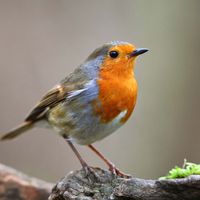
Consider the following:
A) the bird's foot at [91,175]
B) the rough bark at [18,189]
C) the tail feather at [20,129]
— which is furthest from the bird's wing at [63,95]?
the bird's foot at [91,175]

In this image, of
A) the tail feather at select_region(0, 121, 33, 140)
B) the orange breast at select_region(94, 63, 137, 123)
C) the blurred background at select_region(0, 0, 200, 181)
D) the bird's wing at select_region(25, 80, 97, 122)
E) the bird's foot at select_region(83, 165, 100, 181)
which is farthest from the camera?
the blurred background at select_region(0, 0, 200, 181)

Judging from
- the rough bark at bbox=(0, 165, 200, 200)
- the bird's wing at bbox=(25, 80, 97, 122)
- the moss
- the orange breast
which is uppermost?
the bird's wing at bbox=(25, 80, 97, 122)

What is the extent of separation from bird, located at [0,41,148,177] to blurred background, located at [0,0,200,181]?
308cm

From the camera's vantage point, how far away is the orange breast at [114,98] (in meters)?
4.82

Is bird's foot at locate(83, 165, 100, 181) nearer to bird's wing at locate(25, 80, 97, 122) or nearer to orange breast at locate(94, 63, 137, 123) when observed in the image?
orange breast at locate(94, 63, 137, 123)

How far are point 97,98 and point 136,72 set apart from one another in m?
4.24

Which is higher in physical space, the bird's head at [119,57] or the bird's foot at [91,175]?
the bird's head at [119,57]

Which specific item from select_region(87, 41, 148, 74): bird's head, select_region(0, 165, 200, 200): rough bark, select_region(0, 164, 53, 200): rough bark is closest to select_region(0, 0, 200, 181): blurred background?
select_region(0, 164, 53, 200): rough bark

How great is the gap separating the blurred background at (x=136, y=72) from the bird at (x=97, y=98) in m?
3.08

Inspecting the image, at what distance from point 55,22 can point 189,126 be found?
259 cm

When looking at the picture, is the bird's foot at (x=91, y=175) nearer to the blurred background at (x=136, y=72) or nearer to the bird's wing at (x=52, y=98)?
the bird's wing at (x=52, y=98)

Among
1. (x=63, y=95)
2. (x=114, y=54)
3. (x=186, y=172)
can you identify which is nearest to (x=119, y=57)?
(x=114, y=54)

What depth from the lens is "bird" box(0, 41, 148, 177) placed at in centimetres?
485

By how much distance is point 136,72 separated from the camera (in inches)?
357
